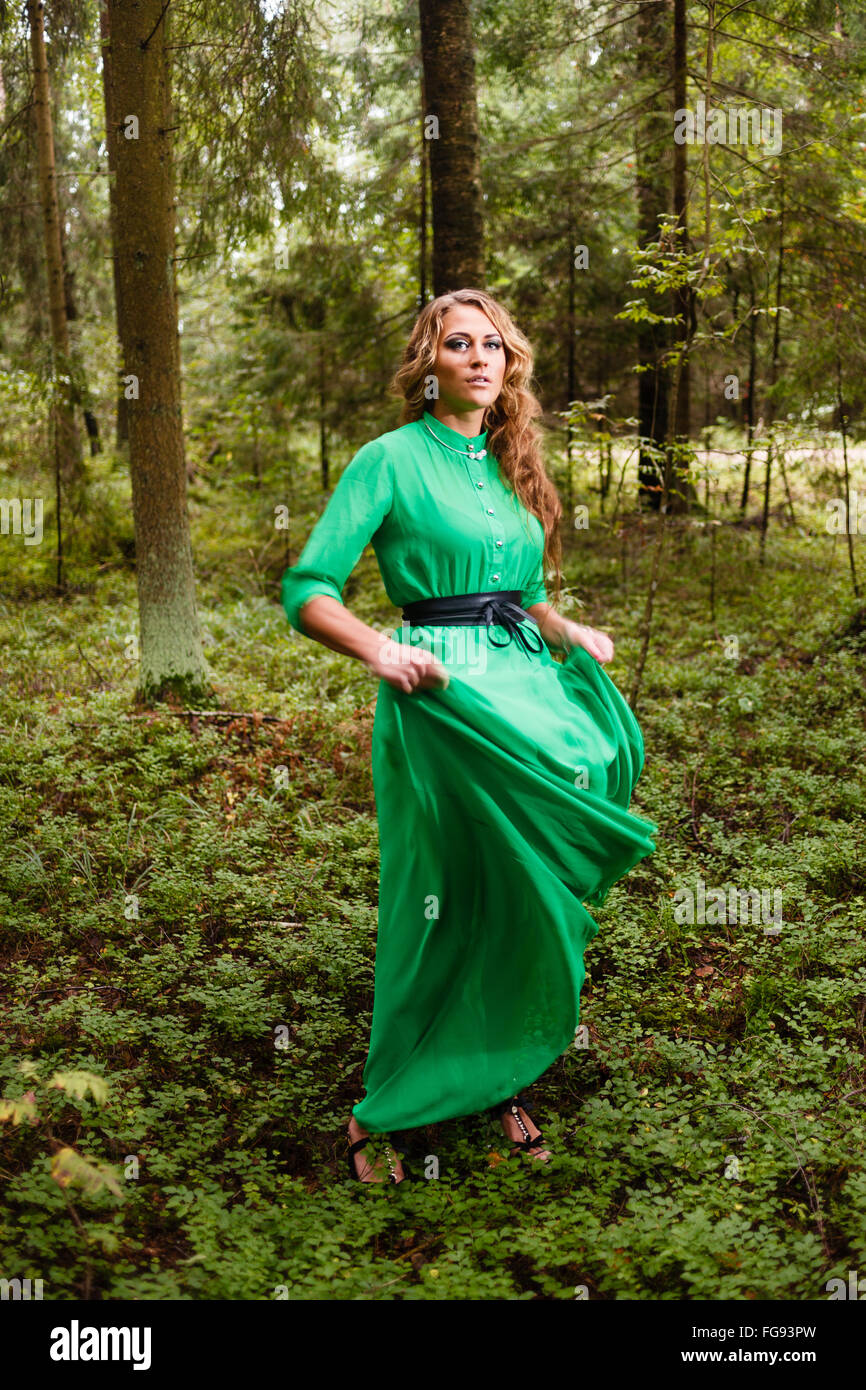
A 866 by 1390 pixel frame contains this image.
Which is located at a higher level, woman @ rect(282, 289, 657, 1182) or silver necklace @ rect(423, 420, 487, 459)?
silver necklace @ rect(423, 420, 487, 459)

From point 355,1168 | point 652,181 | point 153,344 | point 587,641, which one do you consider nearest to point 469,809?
point 587,641

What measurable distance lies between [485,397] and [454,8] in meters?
5.07

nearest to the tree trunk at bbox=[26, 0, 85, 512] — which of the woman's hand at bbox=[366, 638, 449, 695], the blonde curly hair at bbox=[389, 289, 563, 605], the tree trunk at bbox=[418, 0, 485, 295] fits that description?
the tree trunk at bbox=[418, 0, 485, 295]

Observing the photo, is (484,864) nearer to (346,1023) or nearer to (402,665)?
(402,665)

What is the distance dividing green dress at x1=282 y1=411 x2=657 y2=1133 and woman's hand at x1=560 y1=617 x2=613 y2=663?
0.06 meters

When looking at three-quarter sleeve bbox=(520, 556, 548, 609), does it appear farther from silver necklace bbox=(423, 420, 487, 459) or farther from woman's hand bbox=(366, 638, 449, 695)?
woman's hand bbox=(366, 638, 449, 695)

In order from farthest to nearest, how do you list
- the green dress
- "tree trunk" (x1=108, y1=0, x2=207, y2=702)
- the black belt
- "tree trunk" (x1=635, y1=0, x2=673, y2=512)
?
"tree trunk" (x1=635, y1=0, x2=673, y2=512) < "tree trunk" (x1=108, y1=0, x2=207, y2=702) < the black belt < the green dress

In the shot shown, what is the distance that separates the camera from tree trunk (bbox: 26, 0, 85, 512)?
9781 mm

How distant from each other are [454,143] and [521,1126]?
6.03 meters

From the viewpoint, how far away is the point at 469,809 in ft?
8.79

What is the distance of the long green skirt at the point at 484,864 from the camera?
2.65 metres

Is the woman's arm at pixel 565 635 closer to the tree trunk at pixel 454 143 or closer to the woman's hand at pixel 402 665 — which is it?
the woman's hand at pixel 402 665

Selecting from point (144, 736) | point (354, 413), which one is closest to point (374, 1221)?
point (144, 736)

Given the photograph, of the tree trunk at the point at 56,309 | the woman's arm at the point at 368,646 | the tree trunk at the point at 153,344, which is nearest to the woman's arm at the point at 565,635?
the woman's arm at the point at 368,646
